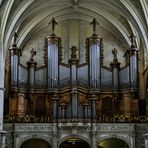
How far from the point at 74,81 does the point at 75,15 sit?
6.81m

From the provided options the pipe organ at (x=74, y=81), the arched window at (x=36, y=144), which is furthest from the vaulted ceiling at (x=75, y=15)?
the arched window at (x=36, y=144)

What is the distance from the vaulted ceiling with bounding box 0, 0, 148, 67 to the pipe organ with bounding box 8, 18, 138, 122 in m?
1.32

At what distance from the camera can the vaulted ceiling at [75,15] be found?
3403 centimetres

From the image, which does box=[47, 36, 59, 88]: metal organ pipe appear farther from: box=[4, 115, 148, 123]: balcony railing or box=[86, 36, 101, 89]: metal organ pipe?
box=[4, 115, 148, 123]: balcony railing

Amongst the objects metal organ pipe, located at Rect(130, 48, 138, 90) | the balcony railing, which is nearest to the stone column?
the balcony railing

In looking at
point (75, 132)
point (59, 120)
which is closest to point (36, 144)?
point (59, 120)

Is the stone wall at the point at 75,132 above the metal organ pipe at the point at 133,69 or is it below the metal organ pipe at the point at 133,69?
below

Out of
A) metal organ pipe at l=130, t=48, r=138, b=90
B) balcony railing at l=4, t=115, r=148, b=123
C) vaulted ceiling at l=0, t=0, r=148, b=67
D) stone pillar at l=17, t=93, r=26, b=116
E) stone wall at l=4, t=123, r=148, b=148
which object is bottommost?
stone wall at l=4, t=123, r=148, b=148

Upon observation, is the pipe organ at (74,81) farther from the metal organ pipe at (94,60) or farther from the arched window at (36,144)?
the arched window at (36,144)

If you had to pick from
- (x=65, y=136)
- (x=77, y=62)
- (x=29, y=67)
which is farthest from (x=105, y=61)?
(x=65, y=136)

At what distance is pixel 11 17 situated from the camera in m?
34.1

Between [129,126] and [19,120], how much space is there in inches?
305

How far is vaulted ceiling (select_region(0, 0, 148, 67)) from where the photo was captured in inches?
1340

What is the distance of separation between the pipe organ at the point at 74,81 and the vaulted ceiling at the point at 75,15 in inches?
52.1
